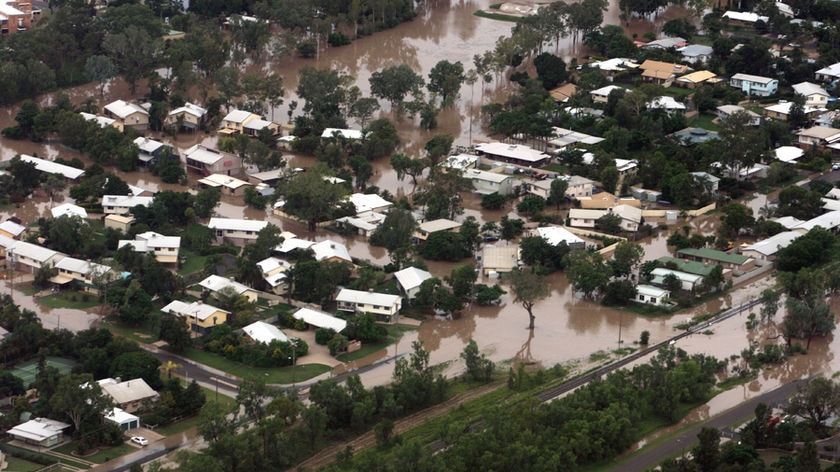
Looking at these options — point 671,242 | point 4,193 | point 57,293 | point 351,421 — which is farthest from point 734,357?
point 4,193

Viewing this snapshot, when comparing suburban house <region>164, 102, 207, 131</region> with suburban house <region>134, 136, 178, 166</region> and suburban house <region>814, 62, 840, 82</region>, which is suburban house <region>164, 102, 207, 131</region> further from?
suburban house <region>814, 62, 840, 82</region>

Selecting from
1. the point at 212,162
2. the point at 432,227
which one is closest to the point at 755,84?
the point at 432,227

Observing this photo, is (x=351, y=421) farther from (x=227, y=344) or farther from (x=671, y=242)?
(x=671, y=242)

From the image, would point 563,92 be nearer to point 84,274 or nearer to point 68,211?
point 68,211

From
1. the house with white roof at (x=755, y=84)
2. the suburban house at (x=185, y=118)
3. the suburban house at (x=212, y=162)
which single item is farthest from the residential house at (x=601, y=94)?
the suburban house at (x=185, y=118)

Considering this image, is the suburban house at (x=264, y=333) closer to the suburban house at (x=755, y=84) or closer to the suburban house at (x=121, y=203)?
the suburban house at (x=121, y=203)

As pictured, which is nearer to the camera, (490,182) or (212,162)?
(490,182)
